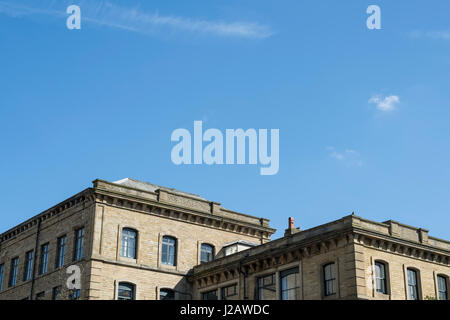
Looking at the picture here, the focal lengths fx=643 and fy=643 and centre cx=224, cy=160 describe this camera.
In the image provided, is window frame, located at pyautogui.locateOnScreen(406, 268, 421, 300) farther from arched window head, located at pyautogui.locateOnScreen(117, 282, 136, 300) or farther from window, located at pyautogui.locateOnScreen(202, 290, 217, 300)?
arched window head, located at pyautogui.locateOnScreen(117, 282, 136, 300)

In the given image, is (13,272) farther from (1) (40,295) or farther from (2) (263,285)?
(2) (263,285)

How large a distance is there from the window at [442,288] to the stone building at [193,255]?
6 cm

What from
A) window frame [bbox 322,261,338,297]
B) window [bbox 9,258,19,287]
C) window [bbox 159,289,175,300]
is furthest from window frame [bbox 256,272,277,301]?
window [bbox 9,258,19,287]

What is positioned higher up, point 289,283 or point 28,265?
point 28,265

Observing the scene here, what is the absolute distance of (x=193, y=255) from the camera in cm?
4259

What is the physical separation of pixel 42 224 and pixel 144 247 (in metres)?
8.60

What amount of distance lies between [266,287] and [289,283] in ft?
6.16

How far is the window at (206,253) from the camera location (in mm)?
43156

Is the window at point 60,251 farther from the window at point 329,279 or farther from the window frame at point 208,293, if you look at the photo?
the window at point 329,279

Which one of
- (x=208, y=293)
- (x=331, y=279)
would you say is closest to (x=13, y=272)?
(x=208, y=293)

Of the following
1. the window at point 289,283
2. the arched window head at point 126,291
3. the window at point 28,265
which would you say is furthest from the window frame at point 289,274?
the window at point 28,265
